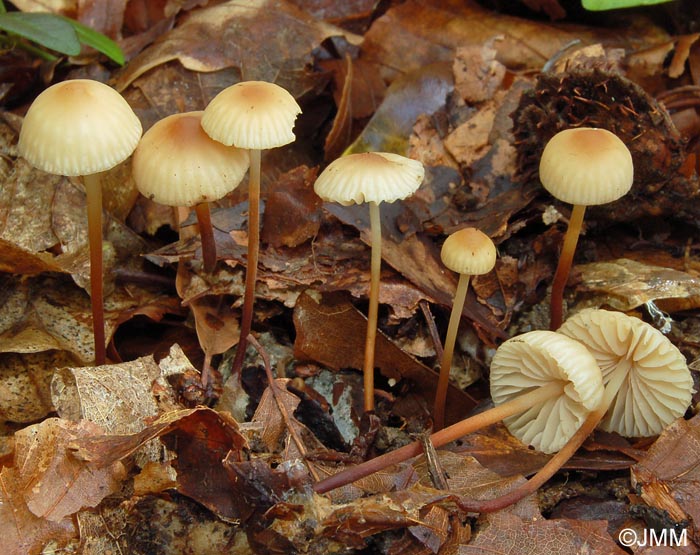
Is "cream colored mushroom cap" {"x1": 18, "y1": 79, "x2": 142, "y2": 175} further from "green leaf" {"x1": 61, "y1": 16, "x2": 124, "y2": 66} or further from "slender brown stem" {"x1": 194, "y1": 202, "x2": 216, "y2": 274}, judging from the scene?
"green leaf" {"x1": 61, "y1": 16, "x2": 124, "y2": 66}

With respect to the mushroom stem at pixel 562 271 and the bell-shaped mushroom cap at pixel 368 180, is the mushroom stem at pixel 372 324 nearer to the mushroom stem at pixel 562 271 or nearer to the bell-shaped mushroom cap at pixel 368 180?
the bell-shaped mushroom cap at pixel 368 180

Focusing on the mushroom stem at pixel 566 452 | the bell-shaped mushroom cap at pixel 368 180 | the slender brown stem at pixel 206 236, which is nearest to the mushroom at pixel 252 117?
the bell-shaped mushroom cap at pixel 368 180

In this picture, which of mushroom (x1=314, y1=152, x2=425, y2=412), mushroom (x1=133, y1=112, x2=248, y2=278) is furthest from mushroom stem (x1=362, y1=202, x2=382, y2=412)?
mushroom (x1=133, y1=112, x2=248, y2=278)

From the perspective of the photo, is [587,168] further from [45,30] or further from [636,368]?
[45,30]

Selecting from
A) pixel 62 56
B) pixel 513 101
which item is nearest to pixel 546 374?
pixel 513 101

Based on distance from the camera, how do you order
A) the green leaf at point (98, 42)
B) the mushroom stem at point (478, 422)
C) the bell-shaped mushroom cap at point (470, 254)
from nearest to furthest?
the mushroom stem at point (478, 422) → the bell-shaped mushroom cap at point (470, 254) → the green leaf at point (98, 42)

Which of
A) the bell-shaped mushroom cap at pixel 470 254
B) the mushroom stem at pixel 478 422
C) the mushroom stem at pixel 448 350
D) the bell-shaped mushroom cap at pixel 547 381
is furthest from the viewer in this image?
the mushroom stem at pixel 448 350
